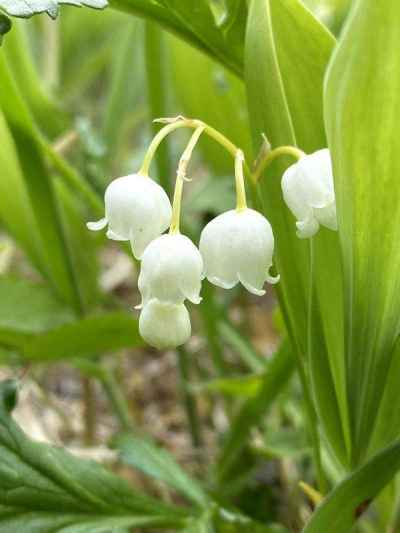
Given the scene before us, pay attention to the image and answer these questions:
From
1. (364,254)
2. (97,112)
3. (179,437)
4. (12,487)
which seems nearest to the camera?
(364,254)

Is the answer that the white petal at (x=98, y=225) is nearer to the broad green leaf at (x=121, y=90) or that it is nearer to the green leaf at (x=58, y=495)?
the green leaf at (x=58, y=495)

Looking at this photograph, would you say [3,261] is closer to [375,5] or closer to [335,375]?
[335,375]

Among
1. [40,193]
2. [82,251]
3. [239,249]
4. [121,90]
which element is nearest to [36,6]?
[239,249]

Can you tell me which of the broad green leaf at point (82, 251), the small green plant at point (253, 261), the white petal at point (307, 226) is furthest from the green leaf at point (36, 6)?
the broad green leaf at point (82, 251)

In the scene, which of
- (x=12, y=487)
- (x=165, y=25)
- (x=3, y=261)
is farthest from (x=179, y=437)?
(x=165, y=25)

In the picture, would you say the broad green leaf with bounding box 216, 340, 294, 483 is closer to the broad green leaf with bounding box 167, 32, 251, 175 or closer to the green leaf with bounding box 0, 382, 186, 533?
the green leaf with bounding box 0, 382, 186, 533

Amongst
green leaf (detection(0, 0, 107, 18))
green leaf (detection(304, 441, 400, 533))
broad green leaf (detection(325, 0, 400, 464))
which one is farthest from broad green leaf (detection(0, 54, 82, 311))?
green leaf (detection(304, 441, 400, 533))

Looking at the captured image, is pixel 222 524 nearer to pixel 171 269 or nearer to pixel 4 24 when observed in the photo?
pixel 171 269
